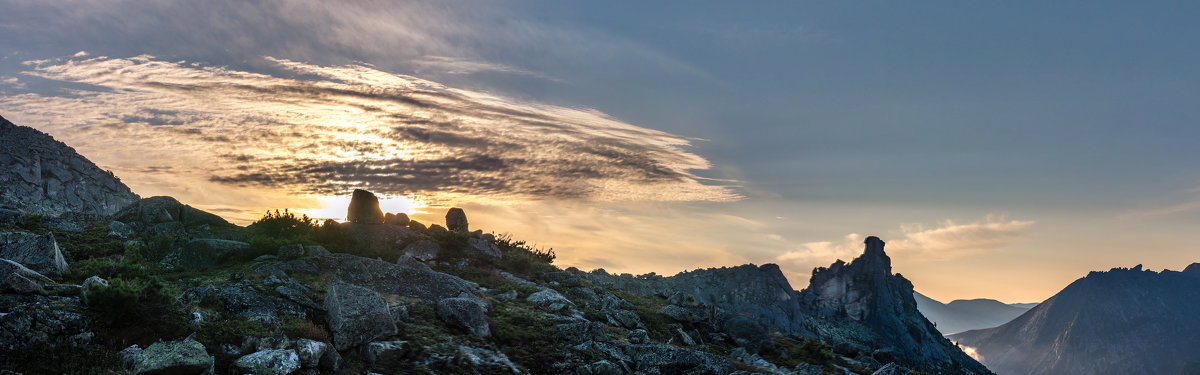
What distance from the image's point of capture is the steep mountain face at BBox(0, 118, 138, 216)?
366 feet

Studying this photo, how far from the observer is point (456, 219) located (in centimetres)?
5753

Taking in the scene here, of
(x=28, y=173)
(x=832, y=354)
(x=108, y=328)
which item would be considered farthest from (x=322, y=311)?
(x=28, y=173)

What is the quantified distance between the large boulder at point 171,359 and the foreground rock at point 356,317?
14.2ft

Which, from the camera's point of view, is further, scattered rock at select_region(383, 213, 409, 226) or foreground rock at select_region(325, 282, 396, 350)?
scattered rock at select_region(383, 213, 409, 226)

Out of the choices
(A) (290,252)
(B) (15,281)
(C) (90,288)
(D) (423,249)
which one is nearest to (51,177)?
(D) (423,249)

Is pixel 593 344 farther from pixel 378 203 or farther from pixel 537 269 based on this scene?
pixel 378 203

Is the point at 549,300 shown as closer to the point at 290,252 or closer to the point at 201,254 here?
the point at 290,252

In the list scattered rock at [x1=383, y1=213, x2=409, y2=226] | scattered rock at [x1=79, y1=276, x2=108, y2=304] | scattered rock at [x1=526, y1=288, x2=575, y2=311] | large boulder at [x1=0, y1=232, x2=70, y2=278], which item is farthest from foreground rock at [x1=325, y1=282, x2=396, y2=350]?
scattered rock at [x1=383, y1=213, x2=409, y2=226]

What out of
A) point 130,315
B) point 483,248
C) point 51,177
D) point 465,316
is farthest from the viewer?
point 51,177

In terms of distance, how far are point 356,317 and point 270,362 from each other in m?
3.95

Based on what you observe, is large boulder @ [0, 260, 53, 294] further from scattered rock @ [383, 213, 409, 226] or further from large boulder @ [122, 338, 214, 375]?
scattered rock @ [383, 213, 409, 226]

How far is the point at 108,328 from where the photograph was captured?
16.7 metres

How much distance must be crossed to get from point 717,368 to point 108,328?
1966 centimetres

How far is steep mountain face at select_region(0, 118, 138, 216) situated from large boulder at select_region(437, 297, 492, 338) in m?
116
